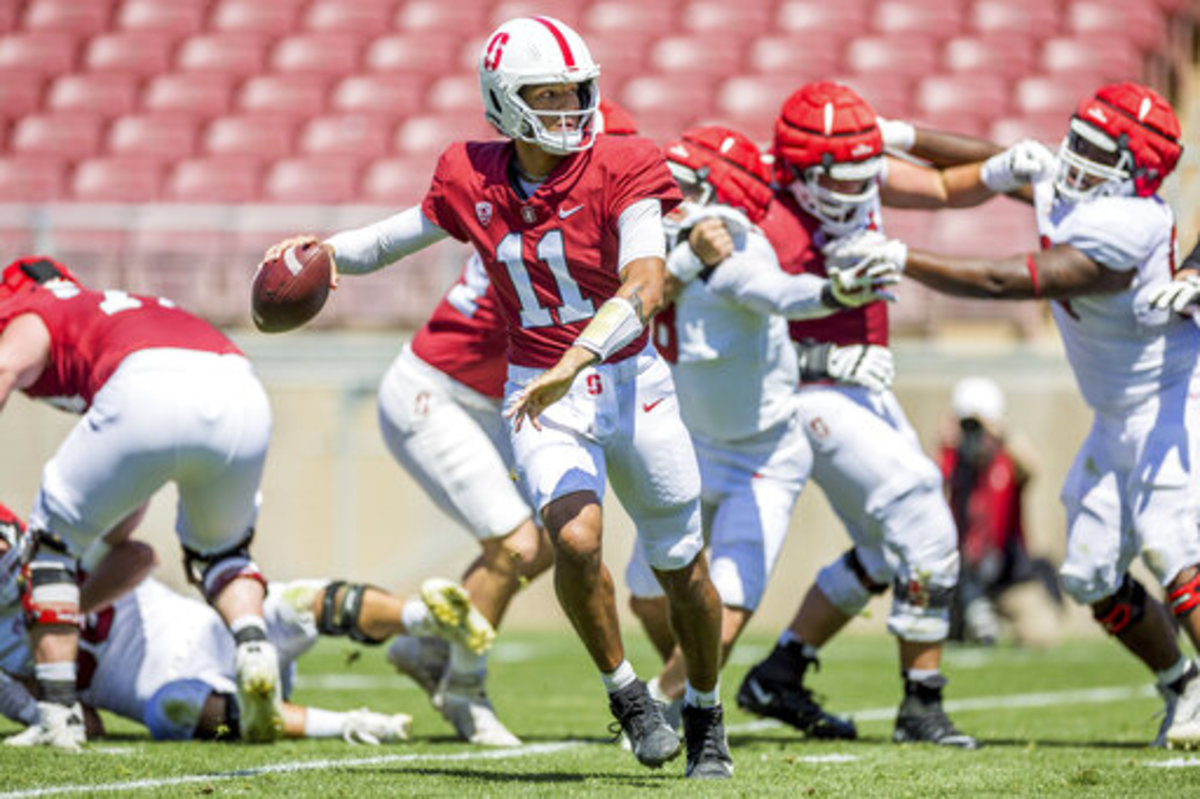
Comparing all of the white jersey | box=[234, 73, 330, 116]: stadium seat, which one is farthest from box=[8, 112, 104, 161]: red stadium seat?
the white jersey

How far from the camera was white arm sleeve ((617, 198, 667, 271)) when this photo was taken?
4.95 meters

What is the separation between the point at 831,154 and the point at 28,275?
2.61 metres

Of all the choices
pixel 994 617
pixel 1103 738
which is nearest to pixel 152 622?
pixel 1103 738

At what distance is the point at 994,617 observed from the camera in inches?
477

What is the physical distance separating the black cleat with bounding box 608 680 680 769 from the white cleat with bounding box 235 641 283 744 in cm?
123

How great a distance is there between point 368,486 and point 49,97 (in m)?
5.79

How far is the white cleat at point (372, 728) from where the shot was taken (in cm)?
627

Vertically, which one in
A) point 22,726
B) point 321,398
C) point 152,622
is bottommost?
point 321,398

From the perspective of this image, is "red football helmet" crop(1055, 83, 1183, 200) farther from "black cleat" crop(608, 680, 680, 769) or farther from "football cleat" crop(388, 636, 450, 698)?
"football cleat" crop(388, 636, 450, 698)

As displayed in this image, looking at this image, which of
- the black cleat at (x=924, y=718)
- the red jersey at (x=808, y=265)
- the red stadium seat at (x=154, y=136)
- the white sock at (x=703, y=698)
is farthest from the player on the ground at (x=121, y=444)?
the red stadium seat at (x=154, y=136)

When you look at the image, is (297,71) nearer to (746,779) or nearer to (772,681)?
(772,681)

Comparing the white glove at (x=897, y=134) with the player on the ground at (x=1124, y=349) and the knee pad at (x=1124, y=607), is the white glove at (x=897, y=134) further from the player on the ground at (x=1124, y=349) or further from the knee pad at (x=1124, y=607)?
the knee pad at (x=1124, y=607)

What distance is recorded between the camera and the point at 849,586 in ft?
22.5

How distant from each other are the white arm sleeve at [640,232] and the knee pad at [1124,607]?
7.75 ft
